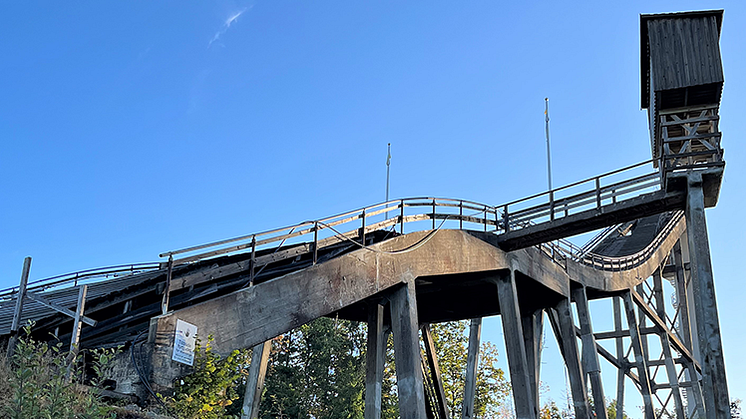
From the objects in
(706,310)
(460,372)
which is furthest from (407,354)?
(460,372)

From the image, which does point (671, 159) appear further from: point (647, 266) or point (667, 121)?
point (647, 266)

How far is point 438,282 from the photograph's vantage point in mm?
21234

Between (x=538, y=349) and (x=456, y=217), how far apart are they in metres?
7.39

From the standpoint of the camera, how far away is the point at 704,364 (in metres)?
15.8

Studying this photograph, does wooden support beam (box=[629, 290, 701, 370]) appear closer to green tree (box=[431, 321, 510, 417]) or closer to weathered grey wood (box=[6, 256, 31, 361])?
green tree (box=[431, 321, 510, 417])

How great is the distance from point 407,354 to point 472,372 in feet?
27.4

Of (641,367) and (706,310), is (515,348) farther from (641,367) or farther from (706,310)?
(641,367)

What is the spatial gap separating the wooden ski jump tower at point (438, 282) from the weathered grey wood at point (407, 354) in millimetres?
29

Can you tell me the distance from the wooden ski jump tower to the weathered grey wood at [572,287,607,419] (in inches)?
2.1

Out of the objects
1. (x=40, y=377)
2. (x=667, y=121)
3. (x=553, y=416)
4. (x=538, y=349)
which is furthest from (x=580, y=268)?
(x=553, y=416)

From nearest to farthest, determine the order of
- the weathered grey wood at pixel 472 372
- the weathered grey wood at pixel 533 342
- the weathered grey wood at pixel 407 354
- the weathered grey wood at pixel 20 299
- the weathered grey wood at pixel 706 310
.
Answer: the weathered grey wood at pixel 20 299 → the weathered grey wood at pixel 706 310 → the weathered grey wood at pixel 407 354 → the weathered grey wood at pixel 533 342 → the weathered grey wood at pixel 472 372

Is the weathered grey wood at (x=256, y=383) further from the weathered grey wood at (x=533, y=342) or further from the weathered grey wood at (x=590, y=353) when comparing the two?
the weathered grey wood at (x=590, y=353)

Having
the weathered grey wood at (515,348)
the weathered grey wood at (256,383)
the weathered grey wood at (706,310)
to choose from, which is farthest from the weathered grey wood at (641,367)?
the weathered grey wood at (256,383)

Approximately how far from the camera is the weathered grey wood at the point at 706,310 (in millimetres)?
15312
